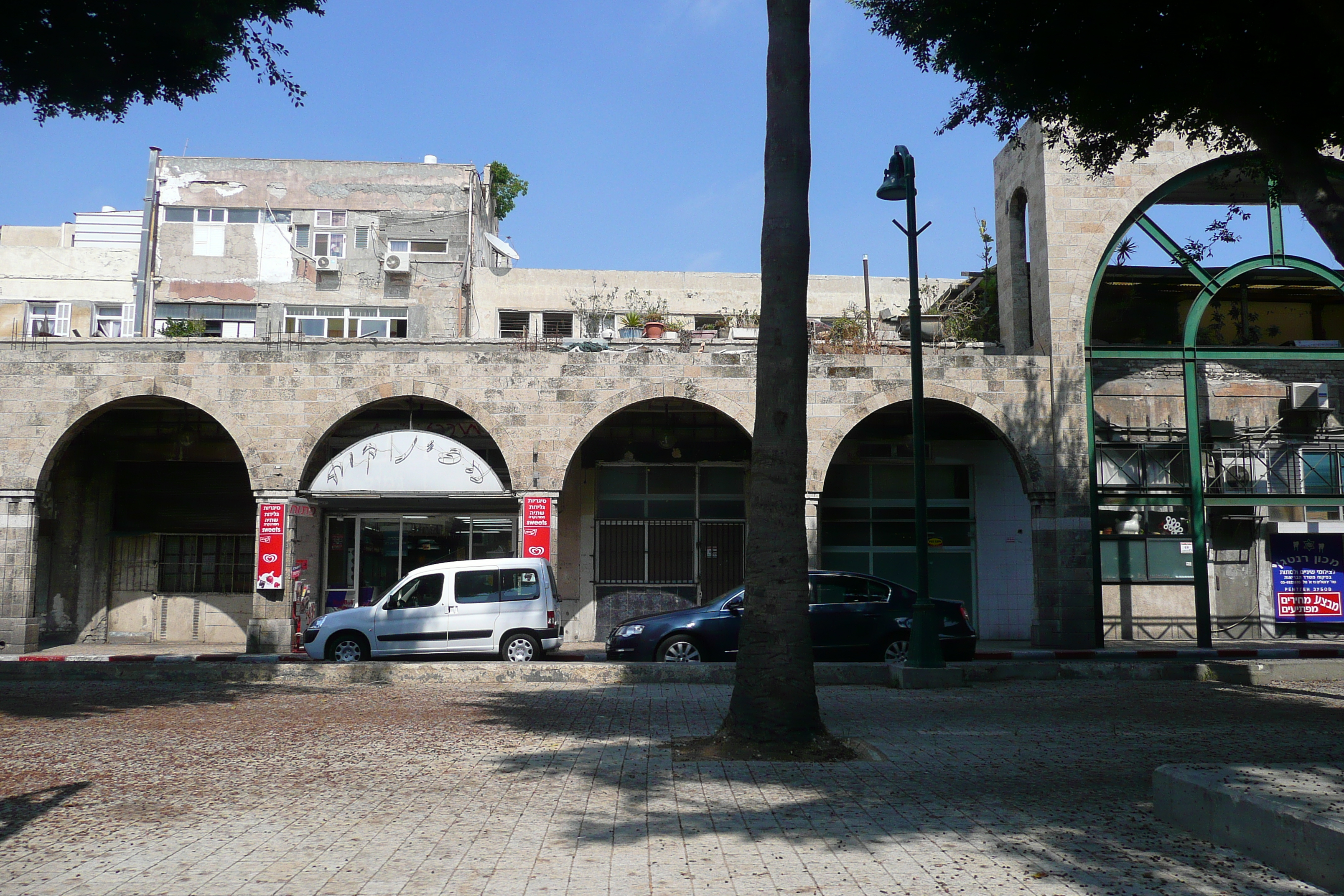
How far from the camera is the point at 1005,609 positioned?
22625 mm

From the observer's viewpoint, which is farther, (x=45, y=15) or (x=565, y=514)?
(x=565, y=514)

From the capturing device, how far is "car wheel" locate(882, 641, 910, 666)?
15607 millimetres

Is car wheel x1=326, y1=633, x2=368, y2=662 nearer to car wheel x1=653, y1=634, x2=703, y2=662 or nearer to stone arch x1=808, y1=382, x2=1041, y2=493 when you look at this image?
car wheel x1=653, y1=634, x2=703, y2=662

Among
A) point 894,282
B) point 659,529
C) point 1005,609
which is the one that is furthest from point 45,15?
point 894,282

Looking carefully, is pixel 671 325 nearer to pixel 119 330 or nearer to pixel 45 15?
pixel 45 15

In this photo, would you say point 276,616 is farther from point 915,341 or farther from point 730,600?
point 915,341

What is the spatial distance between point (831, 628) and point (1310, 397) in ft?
44.6

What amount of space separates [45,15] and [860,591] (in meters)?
12.8

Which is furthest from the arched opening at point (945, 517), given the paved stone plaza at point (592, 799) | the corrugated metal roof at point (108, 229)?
the corrugated metal roof at point (108, 229)

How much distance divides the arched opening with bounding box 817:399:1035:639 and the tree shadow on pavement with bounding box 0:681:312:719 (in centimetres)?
1297

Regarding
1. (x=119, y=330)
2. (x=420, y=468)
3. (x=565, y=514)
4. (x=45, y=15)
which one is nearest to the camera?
(x=45, y=15)

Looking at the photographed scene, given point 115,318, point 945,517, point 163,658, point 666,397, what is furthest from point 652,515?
point 115,318

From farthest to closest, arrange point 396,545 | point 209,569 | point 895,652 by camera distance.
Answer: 1. point 209,569
2. point 396,545
3. point 895,652

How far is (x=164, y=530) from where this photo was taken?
22422 millimetres
